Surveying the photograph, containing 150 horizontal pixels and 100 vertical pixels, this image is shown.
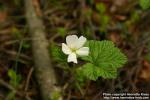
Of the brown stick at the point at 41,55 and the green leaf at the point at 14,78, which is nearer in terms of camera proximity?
the brown stick at the point at 41,55

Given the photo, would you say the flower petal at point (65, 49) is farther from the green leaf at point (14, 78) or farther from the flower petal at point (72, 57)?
the green leaf at point (14, 78)

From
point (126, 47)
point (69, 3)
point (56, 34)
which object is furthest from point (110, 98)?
point (69, 3)

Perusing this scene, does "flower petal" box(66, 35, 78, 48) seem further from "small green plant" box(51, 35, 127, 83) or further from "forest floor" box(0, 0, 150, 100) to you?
"forest floor" box(0, 0, 150, 100)

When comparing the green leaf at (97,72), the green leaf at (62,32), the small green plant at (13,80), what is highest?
the green leaf at (62,32)

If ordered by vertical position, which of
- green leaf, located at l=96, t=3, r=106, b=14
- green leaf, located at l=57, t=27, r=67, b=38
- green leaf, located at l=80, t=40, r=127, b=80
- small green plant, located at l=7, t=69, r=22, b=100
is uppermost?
green leaf, located at l=96, t=3, r=106, b=14

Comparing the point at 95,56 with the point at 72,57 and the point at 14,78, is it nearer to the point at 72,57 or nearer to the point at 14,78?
the point at 72,57

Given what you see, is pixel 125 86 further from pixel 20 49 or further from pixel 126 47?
pixel 20 49

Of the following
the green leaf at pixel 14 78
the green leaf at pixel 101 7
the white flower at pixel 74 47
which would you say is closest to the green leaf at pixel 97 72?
the white flower at pixel 74 47

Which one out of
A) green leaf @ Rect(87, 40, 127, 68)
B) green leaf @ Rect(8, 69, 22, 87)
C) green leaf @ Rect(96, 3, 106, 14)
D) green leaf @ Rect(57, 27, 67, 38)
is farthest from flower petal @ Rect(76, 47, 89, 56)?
green leaf @ Rect(96, 3, 106, 14)
